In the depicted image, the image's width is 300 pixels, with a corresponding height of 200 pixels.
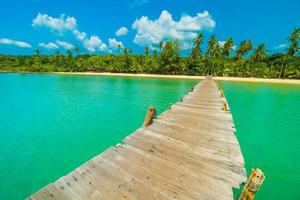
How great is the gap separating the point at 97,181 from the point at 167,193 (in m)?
1.27

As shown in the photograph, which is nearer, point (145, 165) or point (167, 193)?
point (167, 193)

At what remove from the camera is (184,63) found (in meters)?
56.2

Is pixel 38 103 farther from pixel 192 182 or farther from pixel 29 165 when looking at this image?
pixel 192 182

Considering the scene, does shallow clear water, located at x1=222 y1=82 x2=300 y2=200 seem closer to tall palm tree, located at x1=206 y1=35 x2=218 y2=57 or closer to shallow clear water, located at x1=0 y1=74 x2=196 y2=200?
shallow clear water, located at x1=0 y1=74 x2=196 y2=200

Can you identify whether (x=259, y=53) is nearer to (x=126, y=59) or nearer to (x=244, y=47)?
(x=244, y=47)

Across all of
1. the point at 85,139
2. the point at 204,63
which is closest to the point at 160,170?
the point at 85,139

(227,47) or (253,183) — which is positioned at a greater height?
(227,47)

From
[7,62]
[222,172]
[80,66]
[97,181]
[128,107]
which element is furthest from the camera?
[7,62]

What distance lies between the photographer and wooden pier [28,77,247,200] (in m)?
2.92

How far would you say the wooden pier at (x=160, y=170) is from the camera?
2.92 meters

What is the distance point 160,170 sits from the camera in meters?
3.59

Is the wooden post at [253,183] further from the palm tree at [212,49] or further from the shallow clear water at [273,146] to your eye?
the palm tree at [212,49]

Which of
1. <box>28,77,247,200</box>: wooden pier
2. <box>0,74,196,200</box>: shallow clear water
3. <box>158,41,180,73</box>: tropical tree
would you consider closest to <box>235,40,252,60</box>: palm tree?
<box>158,41,180,73</box>: tropical tree

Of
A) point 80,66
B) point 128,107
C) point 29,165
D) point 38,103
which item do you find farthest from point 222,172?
point 80,66
